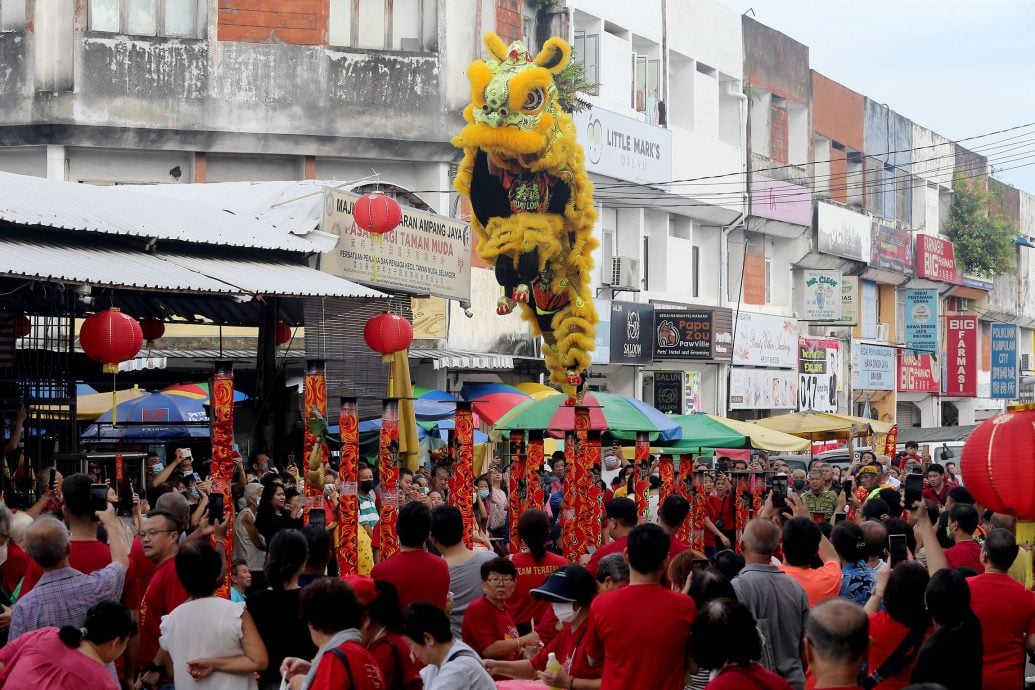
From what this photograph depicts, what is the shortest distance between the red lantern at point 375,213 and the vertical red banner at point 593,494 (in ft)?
13.7

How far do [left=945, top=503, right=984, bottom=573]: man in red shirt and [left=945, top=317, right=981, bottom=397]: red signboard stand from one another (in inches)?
1530

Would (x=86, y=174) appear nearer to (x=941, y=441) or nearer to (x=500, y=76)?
(x=500, y=76)

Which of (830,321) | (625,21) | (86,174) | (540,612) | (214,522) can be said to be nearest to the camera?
(540,612)

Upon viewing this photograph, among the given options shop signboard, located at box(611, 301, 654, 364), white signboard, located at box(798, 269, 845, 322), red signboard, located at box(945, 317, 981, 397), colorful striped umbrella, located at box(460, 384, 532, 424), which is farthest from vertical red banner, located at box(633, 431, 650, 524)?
red signboard, located at box(945, 317, 981, 397)

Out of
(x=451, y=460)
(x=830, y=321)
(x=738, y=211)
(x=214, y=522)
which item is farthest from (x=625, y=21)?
(x=214, y=522)

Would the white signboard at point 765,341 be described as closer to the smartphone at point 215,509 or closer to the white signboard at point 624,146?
the white signboard at point 624,146

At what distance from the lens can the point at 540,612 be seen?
335 inches

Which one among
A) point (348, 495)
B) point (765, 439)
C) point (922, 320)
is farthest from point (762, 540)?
point (922, 320)

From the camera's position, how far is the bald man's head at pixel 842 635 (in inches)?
213

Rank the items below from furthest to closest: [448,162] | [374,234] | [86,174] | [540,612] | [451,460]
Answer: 1. [448,162]
2. [86,174]
3. [451,460]
4. [374,234]
5. [540,612]

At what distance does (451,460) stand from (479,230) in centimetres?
389

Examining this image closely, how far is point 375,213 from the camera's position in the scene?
16.6m

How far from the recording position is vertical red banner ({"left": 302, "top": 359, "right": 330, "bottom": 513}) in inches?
427

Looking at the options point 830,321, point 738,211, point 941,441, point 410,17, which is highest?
point 410,17
